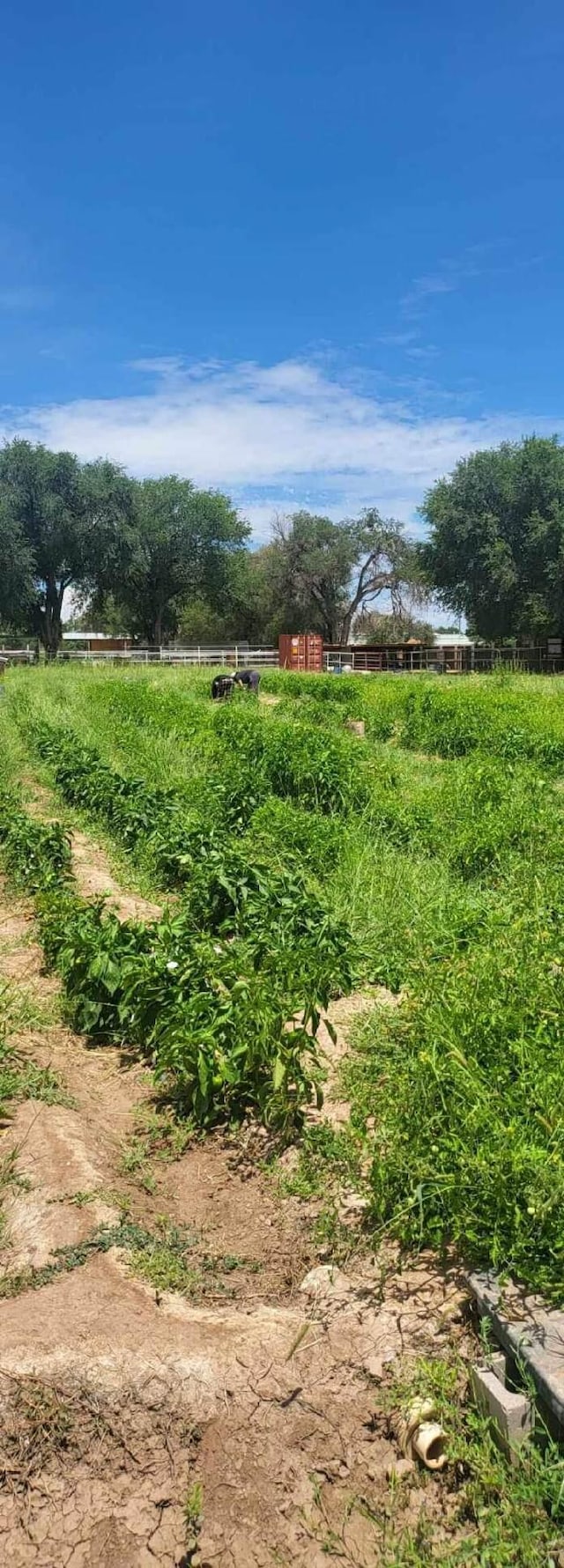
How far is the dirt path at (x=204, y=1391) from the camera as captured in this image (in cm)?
233

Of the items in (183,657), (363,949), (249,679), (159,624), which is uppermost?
A: (159,624)

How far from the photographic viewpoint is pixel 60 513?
46125mm

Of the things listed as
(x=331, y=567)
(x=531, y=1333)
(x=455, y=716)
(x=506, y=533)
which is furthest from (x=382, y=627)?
(x=531, y=1333)

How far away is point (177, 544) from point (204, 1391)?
50.4 metres

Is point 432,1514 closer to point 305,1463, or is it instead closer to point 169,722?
point 305,1463

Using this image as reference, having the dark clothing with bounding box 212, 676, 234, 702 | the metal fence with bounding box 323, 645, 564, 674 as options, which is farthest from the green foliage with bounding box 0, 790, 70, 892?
the metal fence with bounding box 323, 645, 564, 674

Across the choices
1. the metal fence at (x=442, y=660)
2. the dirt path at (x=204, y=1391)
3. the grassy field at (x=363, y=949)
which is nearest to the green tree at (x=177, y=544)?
the metal fence at (x=442, y=660)

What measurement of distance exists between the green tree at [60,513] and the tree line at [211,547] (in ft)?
0.20

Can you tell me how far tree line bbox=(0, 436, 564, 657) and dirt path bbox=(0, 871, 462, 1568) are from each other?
40.0 m

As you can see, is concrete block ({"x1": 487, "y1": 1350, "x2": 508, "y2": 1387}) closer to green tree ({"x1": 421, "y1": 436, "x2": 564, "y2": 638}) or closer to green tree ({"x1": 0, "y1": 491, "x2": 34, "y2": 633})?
green tree ({"x1": 421, "y1": 436, "x2": 564, "y2": 638})

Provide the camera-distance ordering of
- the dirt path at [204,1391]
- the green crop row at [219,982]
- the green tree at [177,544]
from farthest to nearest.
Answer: the green tree at [177,544]
the green crop row at [219,982]
the dirt path at [204,1391]

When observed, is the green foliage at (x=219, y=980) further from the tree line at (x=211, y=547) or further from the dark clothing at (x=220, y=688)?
the tree line at (x=211, y=547)

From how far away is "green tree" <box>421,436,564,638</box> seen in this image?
41559 millimetres

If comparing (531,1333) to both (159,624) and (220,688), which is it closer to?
(220,688)
